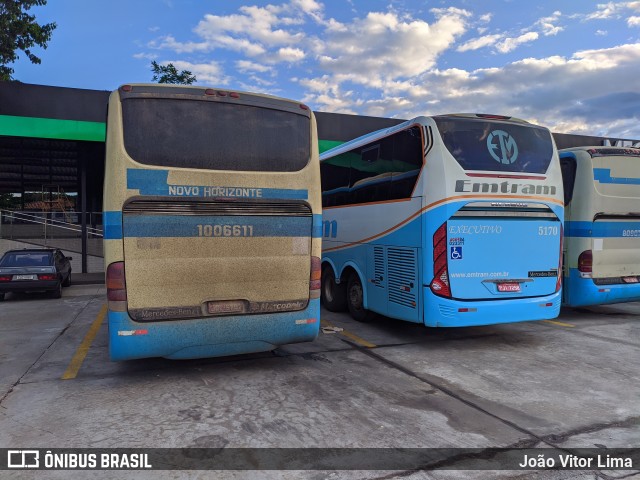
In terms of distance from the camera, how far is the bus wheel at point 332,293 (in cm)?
968

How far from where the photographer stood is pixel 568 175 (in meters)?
8.94

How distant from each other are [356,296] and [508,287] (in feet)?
10.0

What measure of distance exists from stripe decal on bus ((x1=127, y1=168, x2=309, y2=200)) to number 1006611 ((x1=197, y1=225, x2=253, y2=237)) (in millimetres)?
360

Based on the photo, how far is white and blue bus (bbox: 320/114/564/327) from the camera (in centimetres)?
637

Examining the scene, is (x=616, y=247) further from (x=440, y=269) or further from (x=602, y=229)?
(x=440, y=269)

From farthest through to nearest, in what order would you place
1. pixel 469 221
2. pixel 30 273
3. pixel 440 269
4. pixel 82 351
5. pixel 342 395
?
pixel 30 273 → pixel 82 351 → pixel 469 221 → pixel 440 269 → pixel 342 395

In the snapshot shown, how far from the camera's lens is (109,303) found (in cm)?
492

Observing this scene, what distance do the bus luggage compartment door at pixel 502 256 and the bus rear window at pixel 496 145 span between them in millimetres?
801

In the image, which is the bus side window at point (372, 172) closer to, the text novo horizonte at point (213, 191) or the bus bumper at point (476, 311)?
the bus bumper at point (476, 311)

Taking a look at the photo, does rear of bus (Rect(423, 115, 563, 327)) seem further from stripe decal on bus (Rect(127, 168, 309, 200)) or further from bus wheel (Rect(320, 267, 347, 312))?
bus wheel (Rect(320, 267, 347, 312))

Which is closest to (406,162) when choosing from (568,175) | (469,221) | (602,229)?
(469,221)

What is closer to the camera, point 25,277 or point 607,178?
point 607,178

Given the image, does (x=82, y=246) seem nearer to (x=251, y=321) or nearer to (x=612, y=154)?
(x=251, y=321)

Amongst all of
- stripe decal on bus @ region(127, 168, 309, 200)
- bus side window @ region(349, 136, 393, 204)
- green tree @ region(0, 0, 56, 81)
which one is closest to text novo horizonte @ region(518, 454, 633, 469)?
stripe decal on bus @ region(127, 168, 309, 200)
